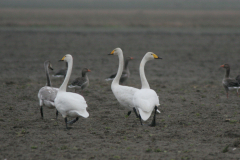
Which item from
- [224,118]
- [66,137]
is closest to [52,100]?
[66,137]

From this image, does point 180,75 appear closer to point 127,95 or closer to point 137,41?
point 127,95

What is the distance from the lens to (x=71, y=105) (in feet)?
24.7

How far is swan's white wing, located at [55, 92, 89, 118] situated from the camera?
7.48 metres

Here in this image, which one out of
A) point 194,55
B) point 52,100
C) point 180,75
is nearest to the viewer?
point 52,100

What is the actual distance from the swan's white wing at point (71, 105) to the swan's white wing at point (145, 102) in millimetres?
1152

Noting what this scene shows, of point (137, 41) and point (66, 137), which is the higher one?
point (137, 41)

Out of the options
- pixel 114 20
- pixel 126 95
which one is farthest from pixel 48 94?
pixel 114 20

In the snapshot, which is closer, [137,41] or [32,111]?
[32,111]

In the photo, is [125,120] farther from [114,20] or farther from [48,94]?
[114,20]

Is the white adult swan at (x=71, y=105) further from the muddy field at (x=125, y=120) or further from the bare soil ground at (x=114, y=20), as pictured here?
the bare soil ground at (x=114, y=20)

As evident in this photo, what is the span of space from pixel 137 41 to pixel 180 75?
1388cm

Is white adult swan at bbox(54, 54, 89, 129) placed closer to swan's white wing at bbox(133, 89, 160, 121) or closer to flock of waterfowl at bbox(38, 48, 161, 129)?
flock of waterfowl at bbox(38, 48, 161, 129)

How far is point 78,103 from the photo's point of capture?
24.8ft

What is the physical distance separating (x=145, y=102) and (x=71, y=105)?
158 cm
